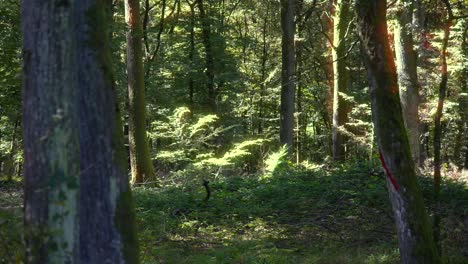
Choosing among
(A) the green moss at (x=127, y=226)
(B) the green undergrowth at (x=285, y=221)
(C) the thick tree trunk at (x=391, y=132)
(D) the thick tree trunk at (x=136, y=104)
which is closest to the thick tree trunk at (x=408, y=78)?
(B) the green undergrowth at (x=285, y=221)

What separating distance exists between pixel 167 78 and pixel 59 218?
2155 cm

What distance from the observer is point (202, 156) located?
1847cm

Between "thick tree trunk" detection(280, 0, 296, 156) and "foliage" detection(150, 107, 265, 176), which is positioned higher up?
"thick tree trunk" detection(280, 0, 296, 156)

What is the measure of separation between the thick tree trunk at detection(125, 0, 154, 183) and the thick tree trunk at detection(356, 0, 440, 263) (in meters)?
9.77

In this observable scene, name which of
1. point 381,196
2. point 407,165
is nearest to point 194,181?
point 381,196

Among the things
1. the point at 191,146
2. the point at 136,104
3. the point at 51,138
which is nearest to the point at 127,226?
the point at 51,138

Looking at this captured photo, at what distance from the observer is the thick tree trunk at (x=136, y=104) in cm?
1438

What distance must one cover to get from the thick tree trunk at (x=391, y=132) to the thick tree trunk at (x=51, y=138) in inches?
131

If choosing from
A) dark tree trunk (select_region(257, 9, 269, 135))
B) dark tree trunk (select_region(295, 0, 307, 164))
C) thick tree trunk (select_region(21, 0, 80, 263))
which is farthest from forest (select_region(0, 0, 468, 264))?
dark tree trunk (select_region(257, 9, 269, 135))

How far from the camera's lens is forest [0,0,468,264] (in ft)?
11.5

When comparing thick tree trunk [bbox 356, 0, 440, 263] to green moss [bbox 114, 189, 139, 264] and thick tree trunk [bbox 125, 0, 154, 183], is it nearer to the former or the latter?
green moss [bbox 114, 189, 139, 264]

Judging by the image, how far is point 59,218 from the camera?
137 inches

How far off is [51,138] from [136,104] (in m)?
11.5

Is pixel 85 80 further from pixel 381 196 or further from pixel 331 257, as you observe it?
pixel 381 196
